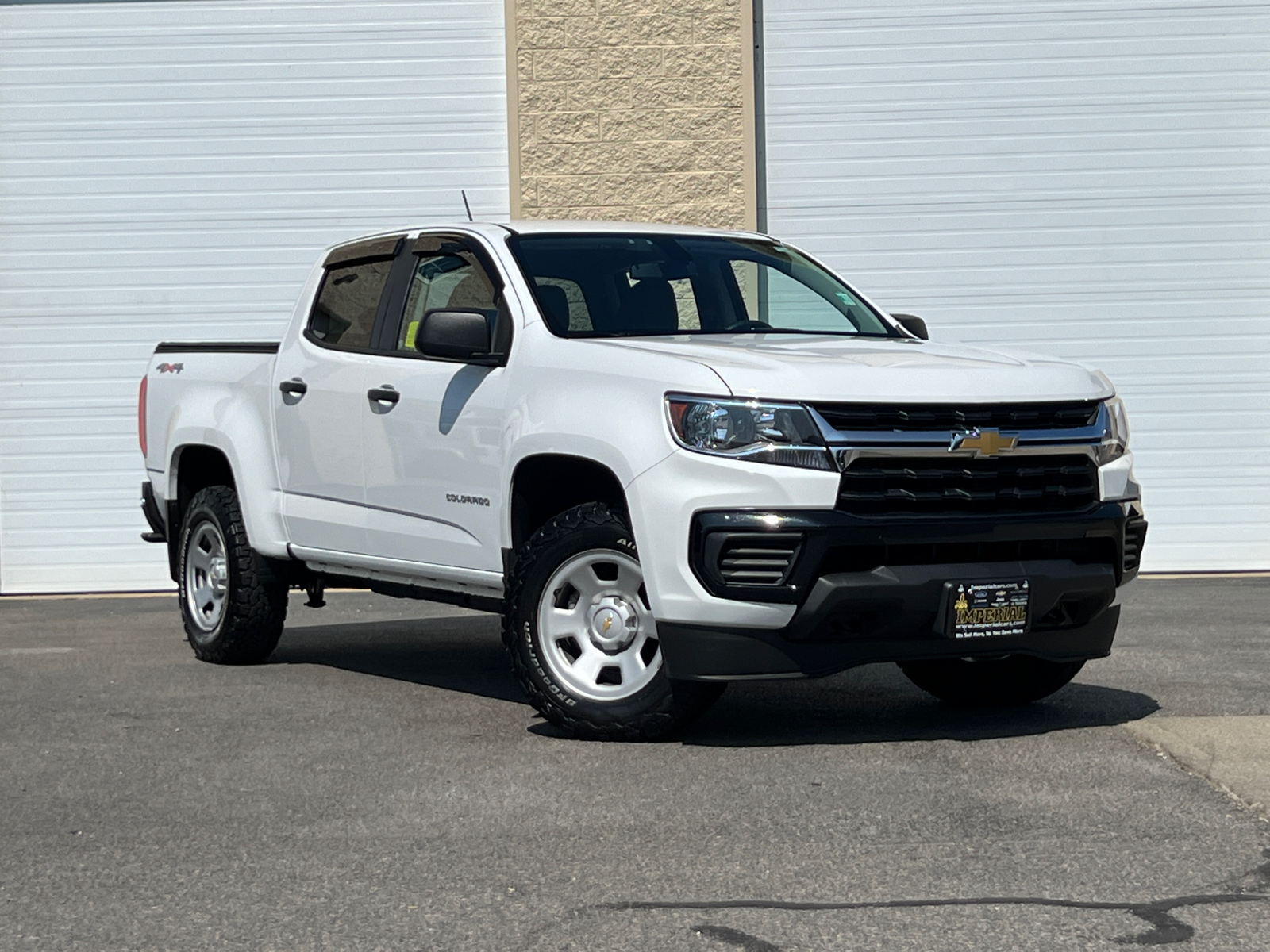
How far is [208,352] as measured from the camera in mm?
9625

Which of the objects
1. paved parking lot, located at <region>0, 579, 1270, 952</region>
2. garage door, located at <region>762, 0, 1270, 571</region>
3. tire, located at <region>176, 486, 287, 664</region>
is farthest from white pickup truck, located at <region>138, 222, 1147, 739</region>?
garage door, located at <region>762, 0, 1270, 571</region>

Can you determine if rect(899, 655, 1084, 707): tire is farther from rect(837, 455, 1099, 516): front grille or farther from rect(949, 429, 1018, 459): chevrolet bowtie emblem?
rect(949, 429, 1018, 459): chevrolet bowtie emblem

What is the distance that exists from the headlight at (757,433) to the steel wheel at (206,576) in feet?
12.2

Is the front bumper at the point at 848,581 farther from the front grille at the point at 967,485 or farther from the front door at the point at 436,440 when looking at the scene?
the front door at the point at 436,440

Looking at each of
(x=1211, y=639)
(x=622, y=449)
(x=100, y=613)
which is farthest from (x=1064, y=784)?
(x=100, y=613)

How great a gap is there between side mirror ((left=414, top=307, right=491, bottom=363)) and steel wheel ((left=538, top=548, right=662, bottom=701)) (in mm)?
982

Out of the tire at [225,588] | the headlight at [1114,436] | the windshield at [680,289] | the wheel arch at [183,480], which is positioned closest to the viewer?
the headlight at [1114,436]

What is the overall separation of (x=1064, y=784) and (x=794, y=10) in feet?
32.5

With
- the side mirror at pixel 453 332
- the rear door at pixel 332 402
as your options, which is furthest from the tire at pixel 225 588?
the side mirror at pixel 453 332

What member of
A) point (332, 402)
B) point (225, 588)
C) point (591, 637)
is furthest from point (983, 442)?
point (225, 588)

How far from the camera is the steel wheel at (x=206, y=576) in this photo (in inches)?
371

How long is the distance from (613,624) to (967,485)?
4.45 ft

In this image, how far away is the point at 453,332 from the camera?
724 centimetres

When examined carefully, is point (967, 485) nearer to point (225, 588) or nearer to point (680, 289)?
point (680, 289)
